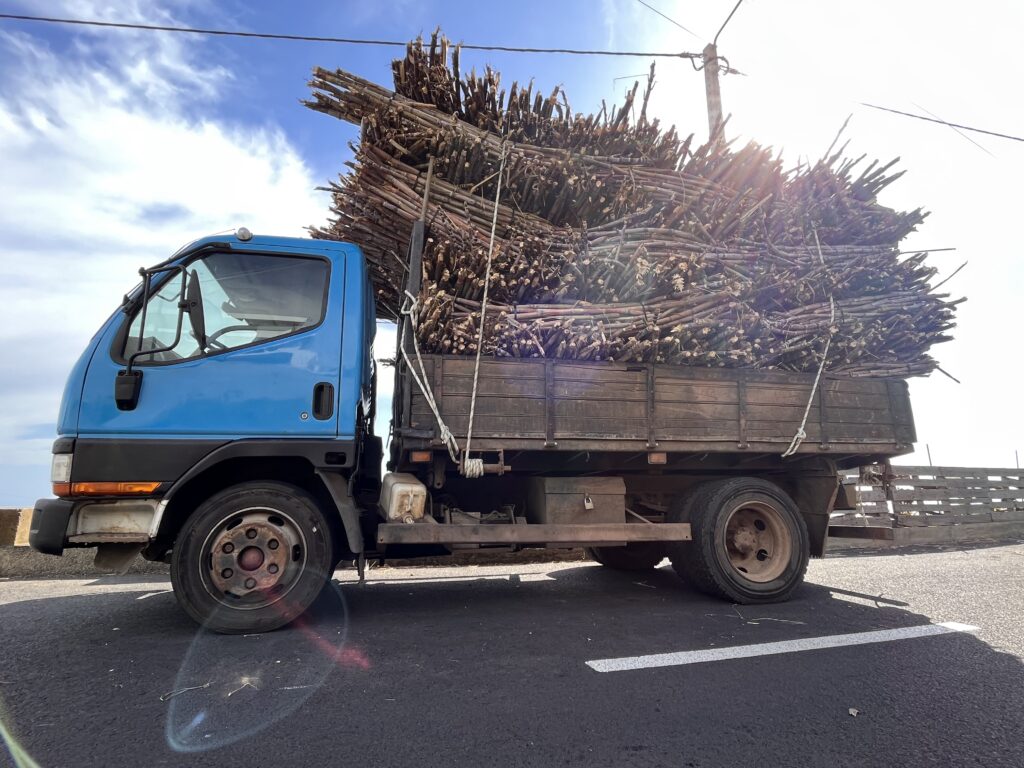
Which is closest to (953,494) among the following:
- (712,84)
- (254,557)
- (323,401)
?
(712,84)

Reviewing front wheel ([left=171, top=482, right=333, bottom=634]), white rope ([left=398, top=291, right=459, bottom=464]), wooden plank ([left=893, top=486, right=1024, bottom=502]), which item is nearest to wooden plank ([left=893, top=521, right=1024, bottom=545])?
wooden plank ([left=893, top=486, right=1024, bottom=502])

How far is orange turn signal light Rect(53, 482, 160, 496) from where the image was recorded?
11.4 ft

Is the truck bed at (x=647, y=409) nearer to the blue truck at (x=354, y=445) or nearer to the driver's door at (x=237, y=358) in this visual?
the blue truck at (x=354, y=445)

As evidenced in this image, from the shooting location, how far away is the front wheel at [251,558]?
3584 millimetres

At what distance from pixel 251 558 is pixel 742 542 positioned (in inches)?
158

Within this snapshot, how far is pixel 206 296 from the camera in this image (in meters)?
3.91

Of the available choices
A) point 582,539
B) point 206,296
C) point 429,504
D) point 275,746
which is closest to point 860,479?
point 582,539

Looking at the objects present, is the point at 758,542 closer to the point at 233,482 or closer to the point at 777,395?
the point at 777,395

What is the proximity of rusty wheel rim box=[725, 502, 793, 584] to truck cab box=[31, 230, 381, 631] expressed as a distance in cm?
327

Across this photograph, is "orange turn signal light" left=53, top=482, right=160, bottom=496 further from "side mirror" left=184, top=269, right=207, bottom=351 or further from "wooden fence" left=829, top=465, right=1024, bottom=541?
"wooden fence" left=829, top=465, right=1024, bottom=541

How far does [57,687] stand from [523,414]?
9.93 ft

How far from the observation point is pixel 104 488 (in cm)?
353

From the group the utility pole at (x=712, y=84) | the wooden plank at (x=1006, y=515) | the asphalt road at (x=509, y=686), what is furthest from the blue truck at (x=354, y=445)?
the wooden plank at (x=1006, y=515)

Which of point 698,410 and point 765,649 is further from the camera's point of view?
point 698,410
